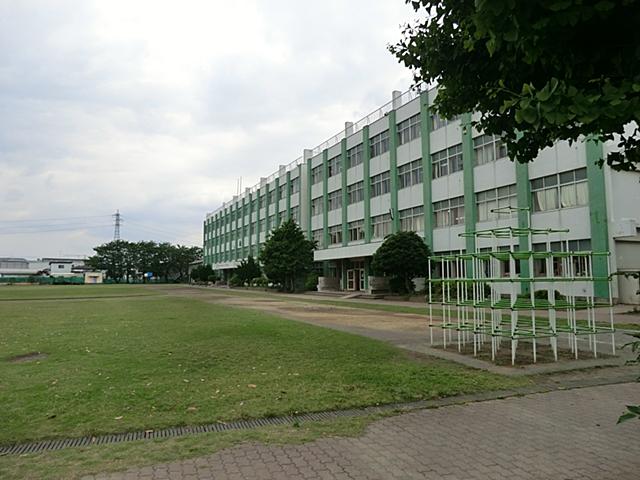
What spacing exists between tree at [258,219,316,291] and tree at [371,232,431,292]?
54.2 feet

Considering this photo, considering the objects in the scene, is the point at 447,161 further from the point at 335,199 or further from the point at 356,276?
the point at 335,199

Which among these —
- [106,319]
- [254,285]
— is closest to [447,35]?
[106,319]

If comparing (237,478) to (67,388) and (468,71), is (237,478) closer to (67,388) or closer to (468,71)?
(67,388)

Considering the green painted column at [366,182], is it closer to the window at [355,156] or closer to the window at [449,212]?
the window at [355,156]

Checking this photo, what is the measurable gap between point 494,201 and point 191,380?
88.9 feet

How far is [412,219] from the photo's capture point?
127ft

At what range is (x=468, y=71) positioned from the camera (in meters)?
5.57

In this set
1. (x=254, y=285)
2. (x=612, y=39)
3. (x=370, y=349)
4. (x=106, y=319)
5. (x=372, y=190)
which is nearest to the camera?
(x=612, y=39)

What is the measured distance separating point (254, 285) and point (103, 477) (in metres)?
63.4

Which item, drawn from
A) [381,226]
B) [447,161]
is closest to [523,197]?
[447,161]

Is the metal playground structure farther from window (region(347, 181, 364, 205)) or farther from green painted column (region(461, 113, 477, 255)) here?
window (region(347, 181, 364, 205))

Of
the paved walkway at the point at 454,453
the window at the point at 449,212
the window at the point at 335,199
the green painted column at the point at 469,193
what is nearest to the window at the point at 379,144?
the window at the point at 335,199

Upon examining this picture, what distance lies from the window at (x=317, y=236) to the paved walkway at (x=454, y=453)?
159 ft

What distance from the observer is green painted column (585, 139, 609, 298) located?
2438 cm
